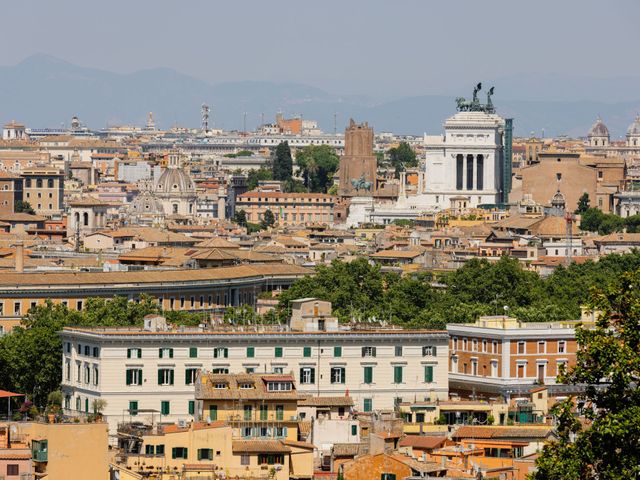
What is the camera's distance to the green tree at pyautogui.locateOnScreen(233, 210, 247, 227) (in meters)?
166

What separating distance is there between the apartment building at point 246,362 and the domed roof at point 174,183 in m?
111

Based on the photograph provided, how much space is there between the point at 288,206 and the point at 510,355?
110 meters

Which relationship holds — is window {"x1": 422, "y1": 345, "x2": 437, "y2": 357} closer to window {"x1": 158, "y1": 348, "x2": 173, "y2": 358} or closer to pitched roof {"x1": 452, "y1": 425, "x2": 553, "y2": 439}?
Answer: window {"x1": 158, "y1": 348, "x2": 173, "y2": 358}

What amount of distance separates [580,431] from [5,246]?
79.1m

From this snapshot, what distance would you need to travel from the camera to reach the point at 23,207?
6501 inches

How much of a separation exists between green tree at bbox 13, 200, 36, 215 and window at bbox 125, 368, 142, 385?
10639 centimetres

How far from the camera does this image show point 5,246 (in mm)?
111625

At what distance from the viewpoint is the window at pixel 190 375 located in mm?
56906

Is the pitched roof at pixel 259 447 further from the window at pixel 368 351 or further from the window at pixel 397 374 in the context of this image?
the window at pixel 397 374

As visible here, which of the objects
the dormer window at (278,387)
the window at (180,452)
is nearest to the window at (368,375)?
the dormer window at (278,387)

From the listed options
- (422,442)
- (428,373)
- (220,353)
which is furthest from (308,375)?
(422,442)

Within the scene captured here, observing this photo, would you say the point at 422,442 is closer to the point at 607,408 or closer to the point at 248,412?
the point at 248,412

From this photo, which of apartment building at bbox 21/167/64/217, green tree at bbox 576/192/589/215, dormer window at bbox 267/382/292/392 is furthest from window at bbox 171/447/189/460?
apartment building at bbox 21/167/64/217

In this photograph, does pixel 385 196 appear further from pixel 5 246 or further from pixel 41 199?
pixel 5 246
